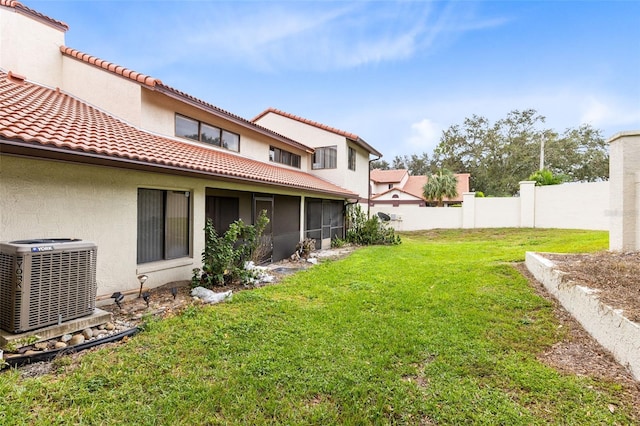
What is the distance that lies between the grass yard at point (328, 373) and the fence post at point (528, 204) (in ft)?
53.2

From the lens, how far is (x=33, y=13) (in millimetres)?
8211

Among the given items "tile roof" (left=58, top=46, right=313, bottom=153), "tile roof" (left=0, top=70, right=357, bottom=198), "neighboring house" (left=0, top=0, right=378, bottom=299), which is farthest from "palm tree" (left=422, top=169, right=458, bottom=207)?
"tile roof" (left=0, top=70, right=357, bottom=198)

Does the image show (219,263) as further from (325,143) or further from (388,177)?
(388,177)

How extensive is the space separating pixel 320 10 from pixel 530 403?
11072 mm

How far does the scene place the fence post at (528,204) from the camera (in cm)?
1889

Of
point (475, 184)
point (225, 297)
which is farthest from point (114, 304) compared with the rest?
point (475, 184)

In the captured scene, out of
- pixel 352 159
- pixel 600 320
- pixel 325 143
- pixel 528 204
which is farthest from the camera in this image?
pixel 528 204

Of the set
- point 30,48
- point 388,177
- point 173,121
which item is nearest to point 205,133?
point 173,121

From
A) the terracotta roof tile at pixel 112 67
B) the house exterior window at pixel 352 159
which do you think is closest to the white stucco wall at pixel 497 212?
the house exterior window at pixel 352 159

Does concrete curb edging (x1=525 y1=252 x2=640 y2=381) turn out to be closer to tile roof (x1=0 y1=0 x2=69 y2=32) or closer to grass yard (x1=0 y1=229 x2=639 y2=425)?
grass yard (x1=0 y1=229 x2=639 y2=425)

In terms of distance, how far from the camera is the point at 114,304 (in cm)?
529

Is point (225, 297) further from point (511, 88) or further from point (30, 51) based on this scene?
point (511, 88)

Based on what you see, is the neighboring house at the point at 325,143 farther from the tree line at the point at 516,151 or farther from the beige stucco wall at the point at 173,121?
the tree line at the point at 516,151

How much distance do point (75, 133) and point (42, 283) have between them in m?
2.76
